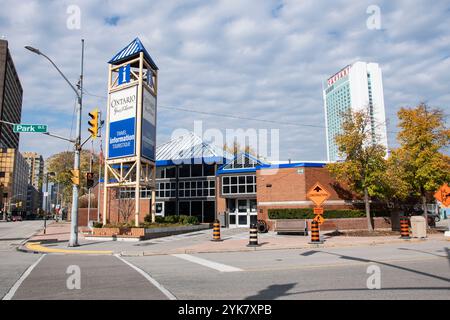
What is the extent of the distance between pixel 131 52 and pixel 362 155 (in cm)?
1836

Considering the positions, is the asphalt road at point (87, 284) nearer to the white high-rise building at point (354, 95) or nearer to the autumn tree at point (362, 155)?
the autumn tree at point (362, 155)

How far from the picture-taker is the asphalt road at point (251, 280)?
23.7 ft

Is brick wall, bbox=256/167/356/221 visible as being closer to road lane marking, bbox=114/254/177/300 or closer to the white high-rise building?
the white high-rise building

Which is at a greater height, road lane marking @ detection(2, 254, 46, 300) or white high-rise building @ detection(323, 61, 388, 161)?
white high-rise building @ detection(323, 61, 388, 161)

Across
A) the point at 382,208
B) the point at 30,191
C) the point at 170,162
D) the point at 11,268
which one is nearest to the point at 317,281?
the point at 11,268

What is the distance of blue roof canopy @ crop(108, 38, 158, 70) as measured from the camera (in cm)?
2741

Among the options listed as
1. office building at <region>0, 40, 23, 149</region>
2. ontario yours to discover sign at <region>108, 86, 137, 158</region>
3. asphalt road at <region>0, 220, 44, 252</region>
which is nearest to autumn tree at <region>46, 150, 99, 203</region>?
asphalt road at <region>0, 220, 44, 252</region>

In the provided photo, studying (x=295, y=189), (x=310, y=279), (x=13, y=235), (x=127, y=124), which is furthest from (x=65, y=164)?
(x=310, y=279)

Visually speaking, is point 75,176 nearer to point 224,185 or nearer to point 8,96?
point 224,185

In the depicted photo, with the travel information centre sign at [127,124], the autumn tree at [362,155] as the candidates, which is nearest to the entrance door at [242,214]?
the autumn tree at [362,155]

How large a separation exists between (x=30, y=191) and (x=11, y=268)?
208122mm

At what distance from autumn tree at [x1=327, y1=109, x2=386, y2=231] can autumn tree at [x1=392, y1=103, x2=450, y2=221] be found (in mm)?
2033
